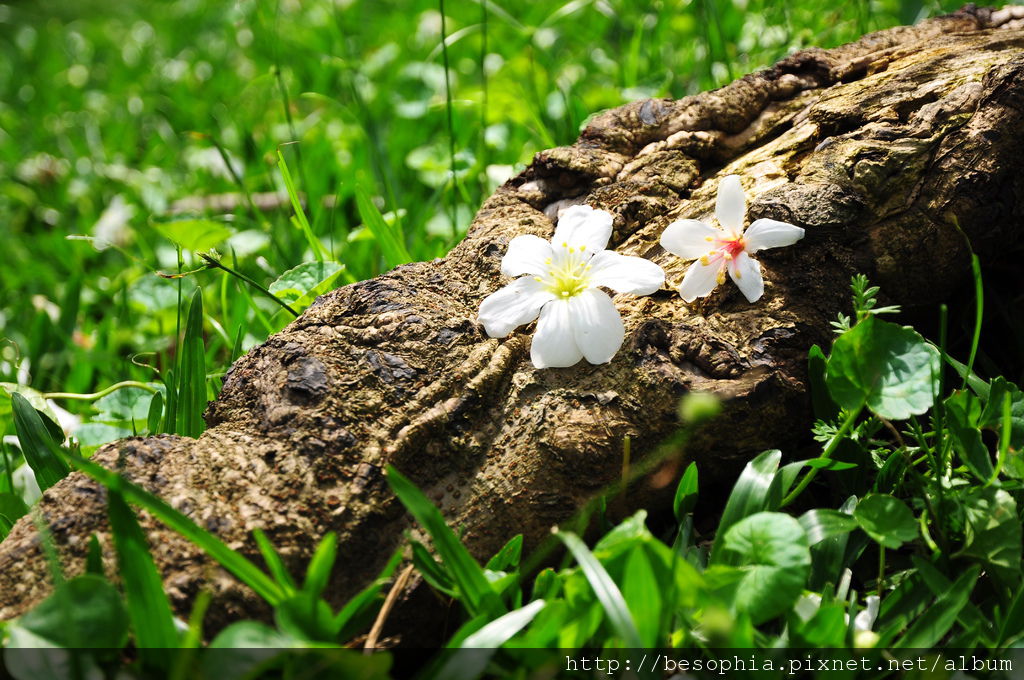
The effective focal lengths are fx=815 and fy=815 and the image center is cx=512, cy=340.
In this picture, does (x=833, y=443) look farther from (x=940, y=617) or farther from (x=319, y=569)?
(x=319, y=569)

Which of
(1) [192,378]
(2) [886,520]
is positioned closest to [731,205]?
(2) [886,520]

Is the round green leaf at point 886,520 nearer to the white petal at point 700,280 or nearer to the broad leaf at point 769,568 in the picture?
the broad leaf at point 769,568

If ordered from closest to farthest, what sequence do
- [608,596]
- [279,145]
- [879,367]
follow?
1. [608,596]
2. [879,367]
3. [279,145]

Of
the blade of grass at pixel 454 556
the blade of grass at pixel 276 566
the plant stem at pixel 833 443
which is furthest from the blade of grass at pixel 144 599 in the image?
the plant stem at pixel 833 443

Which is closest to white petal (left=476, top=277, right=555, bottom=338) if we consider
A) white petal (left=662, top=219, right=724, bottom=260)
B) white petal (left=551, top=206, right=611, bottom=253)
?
white petal (left=551, top=206, right=611, bottom=253)

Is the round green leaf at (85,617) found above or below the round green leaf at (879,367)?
above

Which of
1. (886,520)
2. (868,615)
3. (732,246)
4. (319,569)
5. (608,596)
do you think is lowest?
(868,615)
